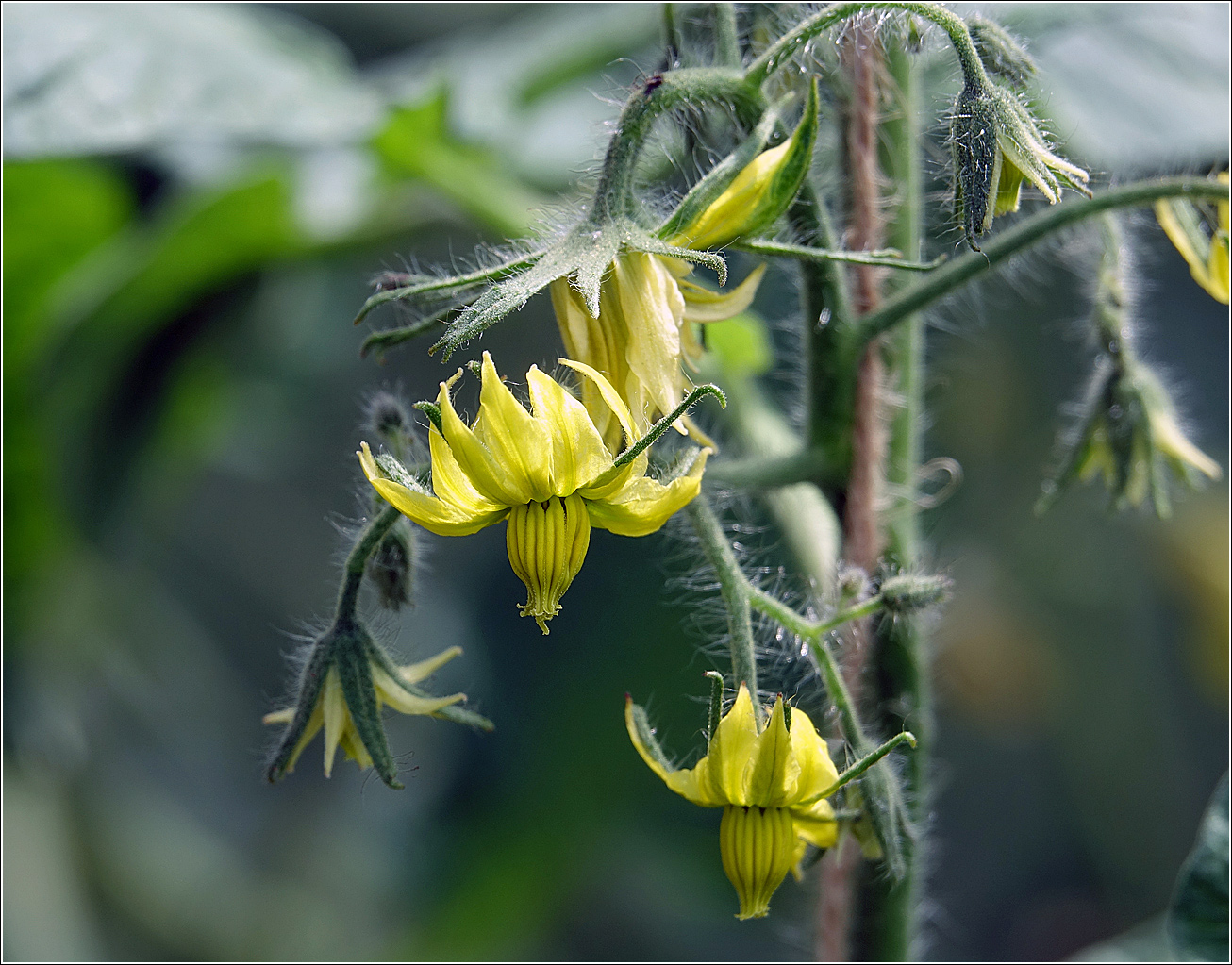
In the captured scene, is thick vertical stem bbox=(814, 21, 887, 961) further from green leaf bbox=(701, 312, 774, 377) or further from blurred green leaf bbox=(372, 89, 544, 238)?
blurred green leaf bbox=(372, 89, 544, 238)

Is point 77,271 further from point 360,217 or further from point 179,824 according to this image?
point 179,824

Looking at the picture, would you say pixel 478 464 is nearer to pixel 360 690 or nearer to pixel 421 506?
pixel 421 506

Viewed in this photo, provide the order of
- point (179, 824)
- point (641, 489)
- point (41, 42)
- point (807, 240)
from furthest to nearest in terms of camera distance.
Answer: point (179, 824) → point (41, 42) → point (807, 240) → point (641, 489)

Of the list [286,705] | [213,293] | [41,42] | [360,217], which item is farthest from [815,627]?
[213,293]

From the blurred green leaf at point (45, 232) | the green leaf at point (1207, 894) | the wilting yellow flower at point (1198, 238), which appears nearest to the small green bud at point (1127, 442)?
the wilting yellow flower at point (1198, 238)

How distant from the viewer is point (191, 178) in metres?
1.53

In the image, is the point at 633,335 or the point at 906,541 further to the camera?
the point at 906,541

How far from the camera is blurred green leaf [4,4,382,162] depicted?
3.01 feet

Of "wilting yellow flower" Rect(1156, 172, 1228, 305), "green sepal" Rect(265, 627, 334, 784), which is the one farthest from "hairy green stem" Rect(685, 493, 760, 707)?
"wilting yellow flower" Rect(1156, 172, 1228, 305)

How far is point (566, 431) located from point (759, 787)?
0.20 meters

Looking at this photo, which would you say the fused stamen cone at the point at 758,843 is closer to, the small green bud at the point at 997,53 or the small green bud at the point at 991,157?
the small green bud at the point at 991,157

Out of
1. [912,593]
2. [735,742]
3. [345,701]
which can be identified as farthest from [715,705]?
[345,701]

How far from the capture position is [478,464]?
50 cm

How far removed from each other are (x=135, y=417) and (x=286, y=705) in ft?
2.87
